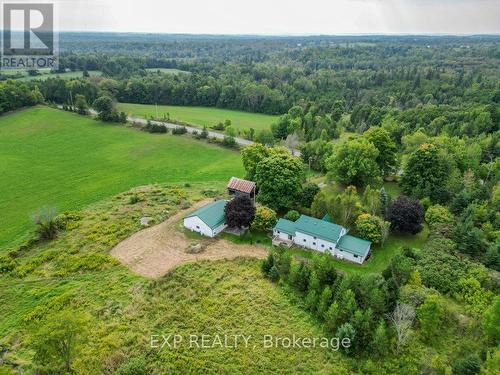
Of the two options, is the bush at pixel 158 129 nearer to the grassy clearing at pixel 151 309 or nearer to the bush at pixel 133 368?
the grassy clearing at pixel 151 309

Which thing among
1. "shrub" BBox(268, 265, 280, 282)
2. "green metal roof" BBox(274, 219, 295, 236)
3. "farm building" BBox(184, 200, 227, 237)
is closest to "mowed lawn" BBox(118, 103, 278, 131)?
"farm building" BBox(184, 200, 227, 237)

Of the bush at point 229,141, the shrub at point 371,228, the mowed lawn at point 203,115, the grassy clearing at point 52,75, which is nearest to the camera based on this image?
the shrub at point 371,228

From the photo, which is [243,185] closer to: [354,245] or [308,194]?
[308,194]

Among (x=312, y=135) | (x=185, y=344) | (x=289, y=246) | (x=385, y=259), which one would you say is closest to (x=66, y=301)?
(x=185, y=344)

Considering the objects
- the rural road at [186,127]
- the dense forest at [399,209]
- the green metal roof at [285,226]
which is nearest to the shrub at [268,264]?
the dense forest at [399,209]

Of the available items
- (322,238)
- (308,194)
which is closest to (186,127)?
(308,194)

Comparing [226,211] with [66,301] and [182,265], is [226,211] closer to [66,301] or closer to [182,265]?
[182,265]
